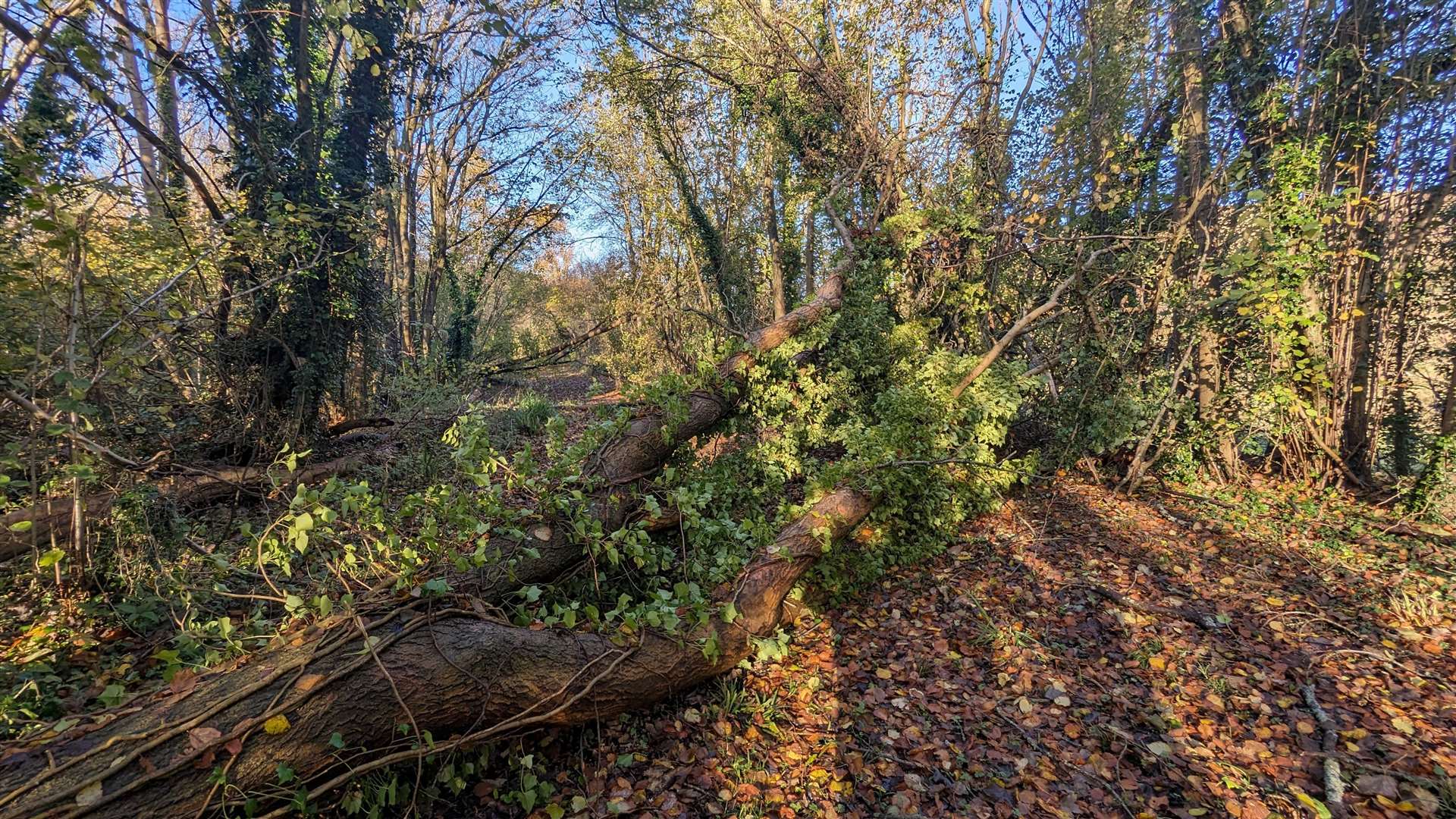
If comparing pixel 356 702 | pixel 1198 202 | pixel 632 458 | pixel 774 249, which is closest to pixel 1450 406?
pixel 1198 202

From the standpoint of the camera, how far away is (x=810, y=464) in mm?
6059

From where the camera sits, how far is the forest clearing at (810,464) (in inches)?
101

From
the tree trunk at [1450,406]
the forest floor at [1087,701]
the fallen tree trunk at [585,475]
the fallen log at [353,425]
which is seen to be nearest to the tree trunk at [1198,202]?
the tree trunk at [1450,406]

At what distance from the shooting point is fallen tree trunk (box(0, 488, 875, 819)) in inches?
69.9

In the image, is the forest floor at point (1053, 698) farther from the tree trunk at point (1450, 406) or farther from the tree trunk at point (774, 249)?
the tree trunk at point (774, 249)

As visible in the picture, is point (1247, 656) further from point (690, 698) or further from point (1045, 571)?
point (690, 698)

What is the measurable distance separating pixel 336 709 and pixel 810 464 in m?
4.63

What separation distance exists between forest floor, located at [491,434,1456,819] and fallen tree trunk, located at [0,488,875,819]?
1.39 ft

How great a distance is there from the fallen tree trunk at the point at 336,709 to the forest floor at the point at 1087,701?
16.7 inches

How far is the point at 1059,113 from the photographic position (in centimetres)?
808

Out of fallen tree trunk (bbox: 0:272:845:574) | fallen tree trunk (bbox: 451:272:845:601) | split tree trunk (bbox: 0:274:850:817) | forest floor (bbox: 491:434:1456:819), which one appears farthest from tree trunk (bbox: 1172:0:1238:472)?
split tree trunk (bbox: 0:274:850:817)

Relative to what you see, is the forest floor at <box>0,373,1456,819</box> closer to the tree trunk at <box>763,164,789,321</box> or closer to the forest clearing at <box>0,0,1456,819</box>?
the forest clearing at <box>0,0,1456,819</box>

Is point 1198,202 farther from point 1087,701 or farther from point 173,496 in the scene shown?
point 173,496

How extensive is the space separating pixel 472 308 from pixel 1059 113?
12252 millimetres
